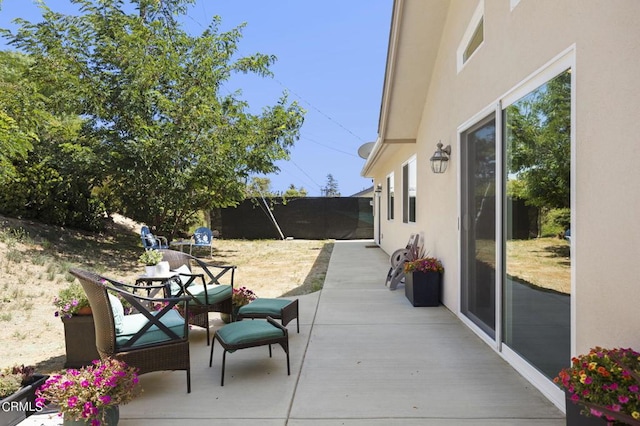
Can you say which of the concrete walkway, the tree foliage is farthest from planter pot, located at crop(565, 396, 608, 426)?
the tree foliage

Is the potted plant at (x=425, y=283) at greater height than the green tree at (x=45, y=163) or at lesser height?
lesser

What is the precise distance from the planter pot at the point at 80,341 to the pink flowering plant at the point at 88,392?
0.96 meters

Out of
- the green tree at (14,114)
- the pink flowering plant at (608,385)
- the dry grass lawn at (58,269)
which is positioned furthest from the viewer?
the green tree at (14,114)

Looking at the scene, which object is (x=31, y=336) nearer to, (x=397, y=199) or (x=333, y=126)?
(x=397, y=199)

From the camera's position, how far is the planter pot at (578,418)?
6.36 ft

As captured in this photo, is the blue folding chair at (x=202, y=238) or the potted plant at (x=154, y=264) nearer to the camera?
the potted plant at (x=154, y=264)

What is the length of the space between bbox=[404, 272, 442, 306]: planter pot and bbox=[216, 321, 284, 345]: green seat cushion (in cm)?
275

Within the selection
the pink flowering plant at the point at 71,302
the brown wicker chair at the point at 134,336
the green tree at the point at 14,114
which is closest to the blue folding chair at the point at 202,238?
the green tree at the point at 14,114

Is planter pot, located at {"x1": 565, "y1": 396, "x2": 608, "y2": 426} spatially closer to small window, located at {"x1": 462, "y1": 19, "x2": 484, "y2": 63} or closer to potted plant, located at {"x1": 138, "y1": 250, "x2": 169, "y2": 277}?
small window, located at {"x1": 462, "y1": 19, "x2": 484, "y2": 63}

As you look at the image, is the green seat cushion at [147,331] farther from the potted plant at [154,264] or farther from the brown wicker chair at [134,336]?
the potted plant at [154,264]

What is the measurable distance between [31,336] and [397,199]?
764cm

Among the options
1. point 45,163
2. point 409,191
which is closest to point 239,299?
point 409,191

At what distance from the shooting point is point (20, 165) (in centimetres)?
1105

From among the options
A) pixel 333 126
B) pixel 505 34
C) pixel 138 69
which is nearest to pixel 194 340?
pixel 505 34
